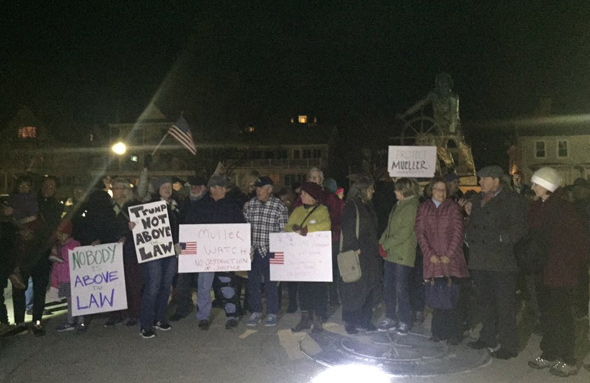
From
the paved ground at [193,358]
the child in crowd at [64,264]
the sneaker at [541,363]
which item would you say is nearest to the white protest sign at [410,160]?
the paved ground at [193,358]

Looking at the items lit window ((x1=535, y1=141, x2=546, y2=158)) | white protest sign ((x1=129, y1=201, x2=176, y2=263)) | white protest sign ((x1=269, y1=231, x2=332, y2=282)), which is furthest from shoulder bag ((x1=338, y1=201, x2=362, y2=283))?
lit window ((x1=535, y1=141, x2=546, y2=158))

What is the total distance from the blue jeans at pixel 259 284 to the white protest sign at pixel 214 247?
1.26 ft

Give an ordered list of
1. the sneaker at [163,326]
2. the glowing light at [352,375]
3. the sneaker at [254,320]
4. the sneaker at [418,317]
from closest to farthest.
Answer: the glowing light at [352,375] < the sneaker at [163,326] < the sneaker at [254,320] < the sneaker at [418,317]

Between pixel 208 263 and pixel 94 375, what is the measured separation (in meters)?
2.43

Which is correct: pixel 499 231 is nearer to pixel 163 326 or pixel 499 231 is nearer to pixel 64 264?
pixel 163 326

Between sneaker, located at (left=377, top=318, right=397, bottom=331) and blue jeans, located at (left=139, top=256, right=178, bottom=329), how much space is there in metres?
3.19

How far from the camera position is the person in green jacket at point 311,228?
7840mm

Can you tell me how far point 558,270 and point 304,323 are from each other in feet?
11.6

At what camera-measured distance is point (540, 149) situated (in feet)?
156

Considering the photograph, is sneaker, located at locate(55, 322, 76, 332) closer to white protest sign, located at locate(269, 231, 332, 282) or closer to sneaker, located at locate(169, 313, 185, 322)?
sneaker, located at locate(169, 313, 185, 322)

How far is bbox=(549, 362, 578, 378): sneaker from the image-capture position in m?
5.85

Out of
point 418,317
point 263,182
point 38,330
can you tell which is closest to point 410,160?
point 418,317

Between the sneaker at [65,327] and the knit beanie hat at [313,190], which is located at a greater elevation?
the knit beanie hat at [313,190]

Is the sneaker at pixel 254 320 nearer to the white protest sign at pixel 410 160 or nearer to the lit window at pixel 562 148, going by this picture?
the white protest sign at pixel 410 160
